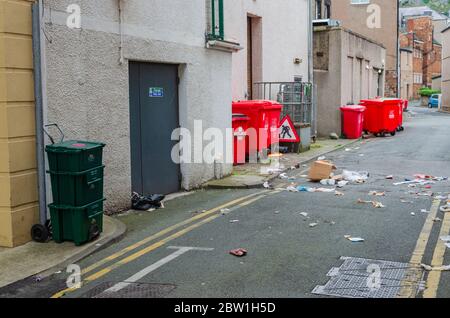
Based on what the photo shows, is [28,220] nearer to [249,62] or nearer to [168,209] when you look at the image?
[168,209]

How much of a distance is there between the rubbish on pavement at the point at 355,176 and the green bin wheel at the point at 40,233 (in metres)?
7.28

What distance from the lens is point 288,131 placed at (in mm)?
17703

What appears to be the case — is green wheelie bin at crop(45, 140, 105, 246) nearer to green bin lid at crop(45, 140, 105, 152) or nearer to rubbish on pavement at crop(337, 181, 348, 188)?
green bin lid at crop(45, 140, 105, 152)

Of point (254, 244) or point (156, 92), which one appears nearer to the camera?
point (254, 244)

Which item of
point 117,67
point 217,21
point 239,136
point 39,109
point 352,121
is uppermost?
point 217,21

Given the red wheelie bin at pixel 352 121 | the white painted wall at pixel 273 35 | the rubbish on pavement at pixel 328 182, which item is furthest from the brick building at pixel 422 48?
the rubbish on pavement at pixel 328 182

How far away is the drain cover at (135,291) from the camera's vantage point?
5586 millimetres

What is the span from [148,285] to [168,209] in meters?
4.01

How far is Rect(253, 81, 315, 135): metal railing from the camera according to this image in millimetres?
19344

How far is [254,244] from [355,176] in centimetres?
645

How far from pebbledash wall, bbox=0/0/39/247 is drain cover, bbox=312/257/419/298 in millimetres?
3850

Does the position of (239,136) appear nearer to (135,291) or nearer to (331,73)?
(135,291)

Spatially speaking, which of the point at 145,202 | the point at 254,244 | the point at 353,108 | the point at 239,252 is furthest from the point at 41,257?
the point at 353,108

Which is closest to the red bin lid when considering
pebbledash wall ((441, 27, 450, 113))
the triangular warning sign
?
the triangular warning sign
